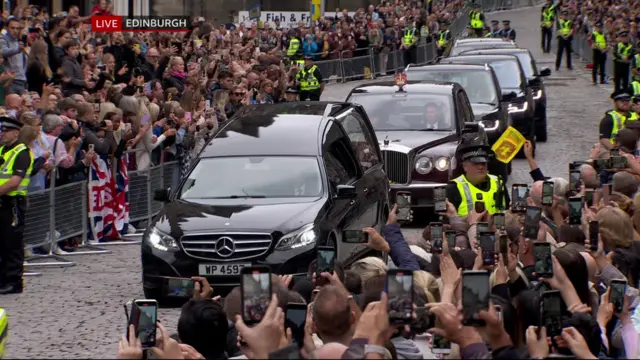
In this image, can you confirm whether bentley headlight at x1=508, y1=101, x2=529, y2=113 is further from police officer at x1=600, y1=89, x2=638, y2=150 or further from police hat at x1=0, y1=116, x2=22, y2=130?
police hat at x1=0, y1=116, x2=22, y2=130

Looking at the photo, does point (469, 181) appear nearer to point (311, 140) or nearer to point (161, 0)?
point (311, 140)

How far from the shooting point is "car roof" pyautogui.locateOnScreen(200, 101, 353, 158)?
14273 millimetres

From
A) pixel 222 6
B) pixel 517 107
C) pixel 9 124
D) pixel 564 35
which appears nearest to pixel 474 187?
pixel 9 124

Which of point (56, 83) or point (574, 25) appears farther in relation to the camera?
point (574, 25)

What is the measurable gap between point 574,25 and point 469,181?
142ft

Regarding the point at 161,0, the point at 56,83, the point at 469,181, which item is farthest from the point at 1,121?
the point at 161,0

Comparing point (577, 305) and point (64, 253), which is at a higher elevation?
point (577, 305)

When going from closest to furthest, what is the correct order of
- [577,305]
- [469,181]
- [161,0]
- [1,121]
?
[577,305] → [469,181] → [1,121] → [161,0]

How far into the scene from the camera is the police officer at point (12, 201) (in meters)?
13.4

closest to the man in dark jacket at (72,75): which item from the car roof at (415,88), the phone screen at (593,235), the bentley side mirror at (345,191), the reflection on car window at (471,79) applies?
the car roof at (415,88)

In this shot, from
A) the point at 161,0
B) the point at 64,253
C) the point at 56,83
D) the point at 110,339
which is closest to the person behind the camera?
the point at 110,339

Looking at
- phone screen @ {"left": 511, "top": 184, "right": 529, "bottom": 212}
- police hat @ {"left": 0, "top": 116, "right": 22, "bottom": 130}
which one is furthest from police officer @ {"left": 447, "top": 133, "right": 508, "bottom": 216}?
police hat @ {"left": 0, "top": 116, "right": 22, "bottom": 130}

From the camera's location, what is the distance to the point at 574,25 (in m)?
54.0

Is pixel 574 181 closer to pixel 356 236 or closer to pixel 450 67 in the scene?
pixel 356 236
